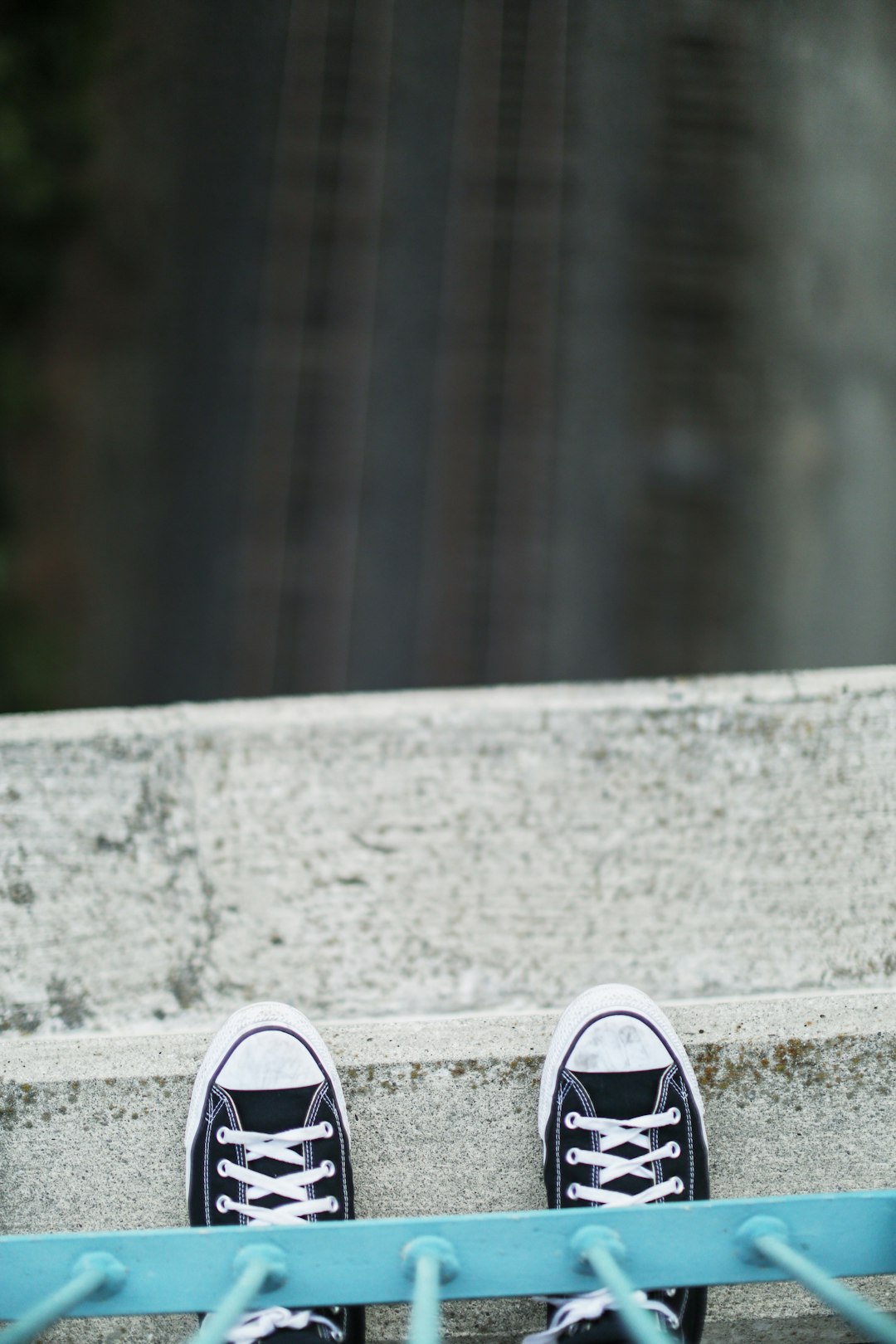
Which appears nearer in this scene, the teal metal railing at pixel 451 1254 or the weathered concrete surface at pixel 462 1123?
the teal metal railing at pixel 451 1254

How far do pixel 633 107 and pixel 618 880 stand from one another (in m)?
3.18

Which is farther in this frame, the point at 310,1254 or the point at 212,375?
the point at 212,375

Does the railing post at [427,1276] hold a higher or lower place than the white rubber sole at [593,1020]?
lower

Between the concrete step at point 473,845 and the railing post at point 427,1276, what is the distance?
2.67ft

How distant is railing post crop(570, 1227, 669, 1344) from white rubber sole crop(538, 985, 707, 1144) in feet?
1.16

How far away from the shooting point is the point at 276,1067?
137cm

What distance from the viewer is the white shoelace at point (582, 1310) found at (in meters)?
1.18

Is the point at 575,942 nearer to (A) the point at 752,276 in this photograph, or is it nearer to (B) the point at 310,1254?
(B) the point at 310,1254

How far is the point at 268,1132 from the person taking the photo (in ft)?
4.49

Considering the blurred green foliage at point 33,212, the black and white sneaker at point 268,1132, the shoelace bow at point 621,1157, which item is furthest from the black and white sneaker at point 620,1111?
the blurred green foliage at point 33,212

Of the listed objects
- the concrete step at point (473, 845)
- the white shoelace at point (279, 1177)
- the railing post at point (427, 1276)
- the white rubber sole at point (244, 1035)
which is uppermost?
the concrete step at point (473, 845)

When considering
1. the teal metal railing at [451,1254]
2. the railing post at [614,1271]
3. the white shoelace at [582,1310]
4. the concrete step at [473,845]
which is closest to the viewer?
the railing post at [614,1271]

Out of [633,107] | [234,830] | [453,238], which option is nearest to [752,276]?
[633,107]

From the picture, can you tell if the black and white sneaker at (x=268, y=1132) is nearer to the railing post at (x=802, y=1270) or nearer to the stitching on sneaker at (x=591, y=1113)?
the stitching on sneaker at (x=591, y=1113)
